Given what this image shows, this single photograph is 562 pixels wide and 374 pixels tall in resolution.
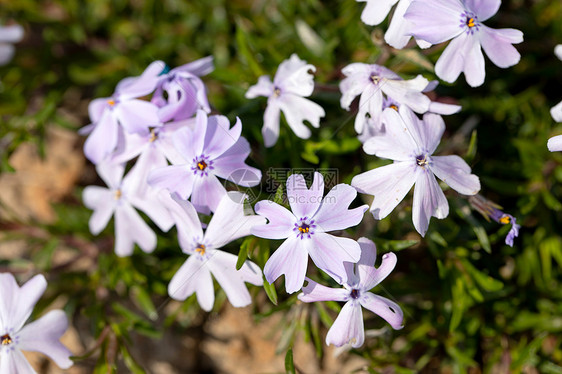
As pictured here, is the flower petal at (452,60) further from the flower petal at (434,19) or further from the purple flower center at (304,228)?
the purple flower center at (304,228)

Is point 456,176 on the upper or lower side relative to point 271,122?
lower

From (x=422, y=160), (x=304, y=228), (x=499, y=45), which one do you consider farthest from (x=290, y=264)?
(x=499, y=45)

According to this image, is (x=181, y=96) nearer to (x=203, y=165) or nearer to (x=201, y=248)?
(x=203, y=165)

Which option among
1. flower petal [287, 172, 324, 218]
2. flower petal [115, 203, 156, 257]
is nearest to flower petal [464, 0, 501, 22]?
flower petal [287, 172, 324, 218]

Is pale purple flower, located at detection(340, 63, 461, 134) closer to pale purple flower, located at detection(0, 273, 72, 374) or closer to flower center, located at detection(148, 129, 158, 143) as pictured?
flower center, located at detection(148, 129, 158, 143)

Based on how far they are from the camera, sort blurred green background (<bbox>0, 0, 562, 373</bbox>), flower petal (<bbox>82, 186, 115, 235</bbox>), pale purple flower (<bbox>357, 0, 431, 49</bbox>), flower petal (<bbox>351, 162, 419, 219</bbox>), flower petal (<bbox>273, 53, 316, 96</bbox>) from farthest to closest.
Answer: flower petal (<bbox>82, 186, 115, 235</bbox>) < blurred green background (<bbox>0, 0, 562, 373</bbox>) < flower petal (<bbox>273, 53, 316, 96</bbox>) < pale purple flower (<bbox>357, 0, 431, 49</bbox>) < flower petal (<bbox>351, 162, 419, 219</bbox>)
